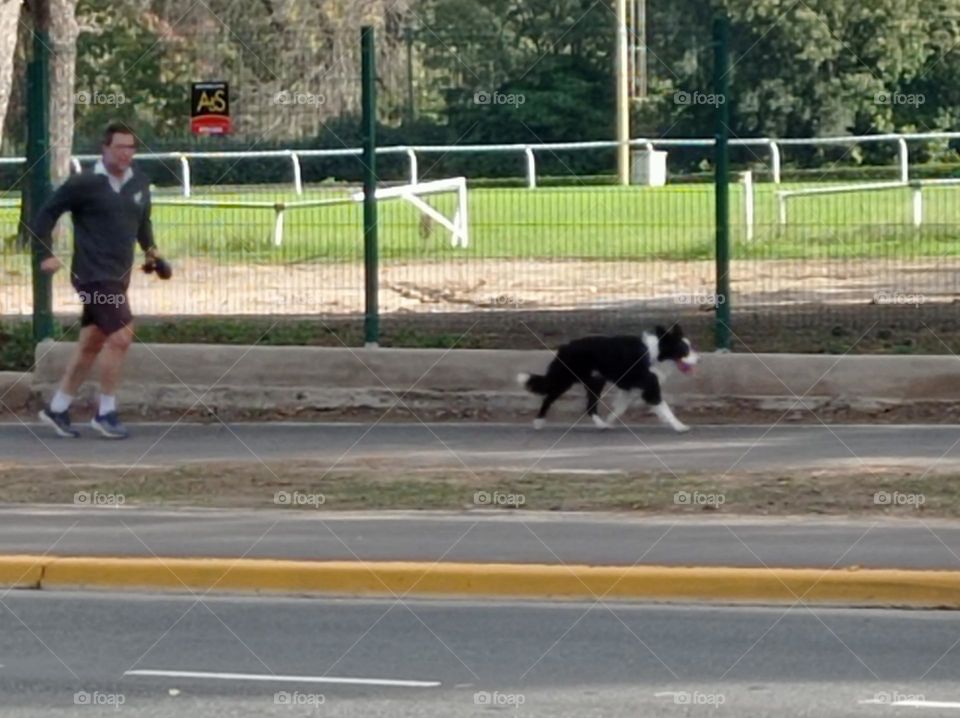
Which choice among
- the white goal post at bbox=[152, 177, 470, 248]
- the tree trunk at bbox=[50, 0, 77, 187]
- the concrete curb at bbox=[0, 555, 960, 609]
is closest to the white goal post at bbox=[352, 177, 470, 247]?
the white goal post at bbox=[152, 177, 470, 248]

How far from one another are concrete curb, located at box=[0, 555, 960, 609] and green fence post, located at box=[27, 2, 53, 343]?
5.15m

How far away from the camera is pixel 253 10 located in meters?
27.0

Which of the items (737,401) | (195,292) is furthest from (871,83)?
(195,292)

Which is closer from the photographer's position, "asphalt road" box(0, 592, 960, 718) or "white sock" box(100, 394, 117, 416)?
"asphalt road" box(0, 592, 960, 718)

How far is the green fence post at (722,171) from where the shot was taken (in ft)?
46.0

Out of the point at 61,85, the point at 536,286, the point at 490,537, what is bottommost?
the point at 490,537

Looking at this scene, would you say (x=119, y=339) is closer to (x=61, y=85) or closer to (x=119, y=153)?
(x=119, y=153)

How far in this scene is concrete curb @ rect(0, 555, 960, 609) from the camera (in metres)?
9.33

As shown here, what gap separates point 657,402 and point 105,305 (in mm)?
3767

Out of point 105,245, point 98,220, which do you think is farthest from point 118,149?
point 105,245

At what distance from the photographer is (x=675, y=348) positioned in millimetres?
13234

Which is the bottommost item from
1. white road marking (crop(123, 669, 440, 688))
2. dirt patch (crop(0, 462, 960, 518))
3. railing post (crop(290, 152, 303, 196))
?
white road marking (crop(123, 669, 440, 688))

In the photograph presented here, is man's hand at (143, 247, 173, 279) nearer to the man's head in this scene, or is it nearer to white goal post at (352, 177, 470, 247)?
the man's head

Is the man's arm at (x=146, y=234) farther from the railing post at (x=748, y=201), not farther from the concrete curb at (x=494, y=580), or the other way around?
the railing post at (x=748, y=201)
